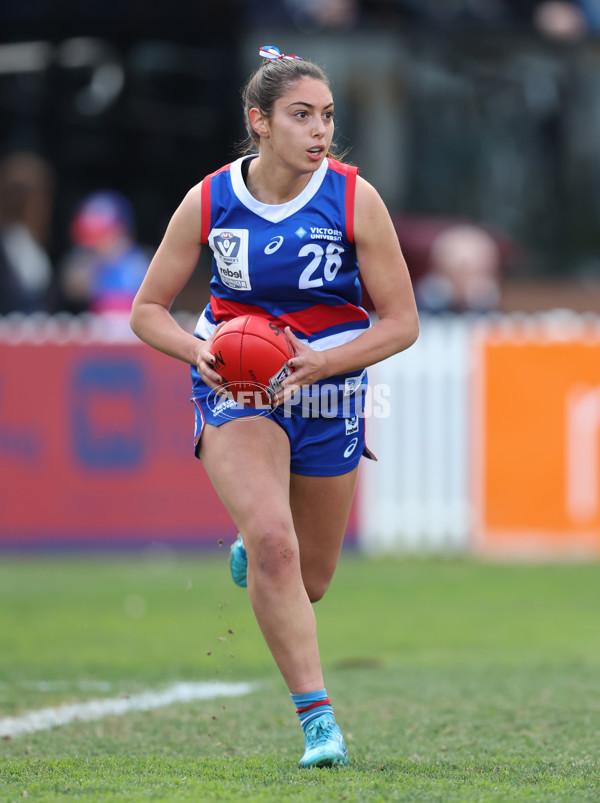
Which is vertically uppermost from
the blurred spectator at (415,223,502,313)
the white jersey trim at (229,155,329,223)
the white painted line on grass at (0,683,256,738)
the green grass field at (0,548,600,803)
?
the blurred spectator at (415,223,502,313)

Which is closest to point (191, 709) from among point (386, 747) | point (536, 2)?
point (386, 747)

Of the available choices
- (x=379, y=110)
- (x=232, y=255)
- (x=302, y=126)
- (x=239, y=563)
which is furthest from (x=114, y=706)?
(x=379, y=110)

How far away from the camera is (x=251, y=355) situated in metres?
4.45

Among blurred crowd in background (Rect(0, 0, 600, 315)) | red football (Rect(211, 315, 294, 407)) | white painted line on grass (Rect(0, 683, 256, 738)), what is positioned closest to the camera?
red football (Rect(211, 315, 294, 407))

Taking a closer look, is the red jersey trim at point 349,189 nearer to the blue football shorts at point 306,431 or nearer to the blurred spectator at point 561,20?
the blue football shorts at point 306,431

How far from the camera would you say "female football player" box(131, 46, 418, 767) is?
4539mm

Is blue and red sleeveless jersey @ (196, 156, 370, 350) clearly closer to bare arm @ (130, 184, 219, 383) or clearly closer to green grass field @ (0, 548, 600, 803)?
bare arm @ (130, 184, 219, 383)

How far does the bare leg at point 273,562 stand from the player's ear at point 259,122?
107 cm

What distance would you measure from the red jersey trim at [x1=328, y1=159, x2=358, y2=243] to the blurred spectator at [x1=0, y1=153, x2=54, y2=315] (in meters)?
7.16

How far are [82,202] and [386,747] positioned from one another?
37.3 feet

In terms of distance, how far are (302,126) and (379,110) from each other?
11279 millimetres

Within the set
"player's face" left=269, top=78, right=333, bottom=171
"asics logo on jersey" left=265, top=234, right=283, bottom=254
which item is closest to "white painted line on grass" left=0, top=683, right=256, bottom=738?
"asics logo on jersey" left=265, top=234, right=283, bottom=254

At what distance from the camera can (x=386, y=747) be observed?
4996 mm

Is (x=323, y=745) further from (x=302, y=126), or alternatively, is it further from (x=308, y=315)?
(x=302, y=126)
